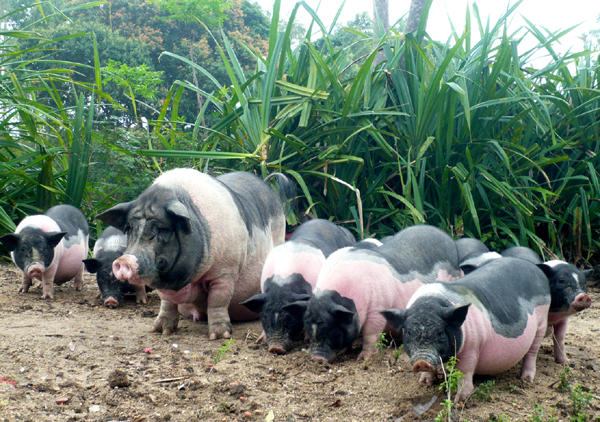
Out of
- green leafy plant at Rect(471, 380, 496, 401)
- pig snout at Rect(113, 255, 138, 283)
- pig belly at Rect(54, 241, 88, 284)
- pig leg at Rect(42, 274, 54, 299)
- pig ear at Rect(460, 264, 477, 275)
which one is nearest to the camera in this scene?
green leafy plant at Rect(471, 380, 496, 401)

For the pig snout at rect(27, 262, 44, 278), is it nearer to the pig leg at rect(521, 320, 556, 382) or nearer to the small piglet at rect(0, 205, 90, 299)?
the small piglet at rect(0, 205, 90, 299)

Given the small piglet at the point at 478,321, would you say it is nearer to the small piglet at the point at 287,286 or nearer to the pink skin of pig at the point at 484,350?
the pink skin of pig at the point at 484,350

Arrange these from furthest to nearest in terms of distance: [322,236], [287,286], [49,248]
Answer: [49,248], [322,236], [287,286]

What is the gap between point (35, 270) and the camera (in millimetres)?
5020

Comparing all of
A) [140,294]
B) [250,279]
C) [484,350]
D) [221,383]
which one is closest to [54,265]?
[140,294]

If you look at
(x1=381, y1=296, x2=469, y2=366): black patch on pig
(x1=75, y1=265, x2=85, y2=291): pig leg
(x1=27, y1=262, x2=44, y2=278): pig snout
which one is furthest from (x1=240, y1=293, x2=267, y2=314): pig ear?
(x1=75, y1=265, x2=85, y2=291): pig leg

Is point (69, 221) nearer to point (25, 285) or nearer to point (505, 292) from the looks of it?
point (25, 285)

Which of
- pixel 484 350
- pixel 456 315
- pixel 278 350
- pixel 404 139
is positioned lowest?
pixel 278 350

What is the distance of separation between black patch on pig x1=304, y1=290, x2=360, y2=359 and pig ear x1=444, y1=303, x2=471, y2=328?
0.84 metres

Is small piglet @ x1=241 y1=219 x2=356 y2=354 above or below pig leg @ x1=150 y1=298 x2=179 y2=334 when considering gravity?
above

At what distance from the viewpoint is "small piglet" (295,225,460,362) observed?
3.47 metres

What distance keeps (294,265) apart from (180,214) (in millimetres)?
985

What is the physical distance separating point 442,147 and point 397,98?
1014 mm

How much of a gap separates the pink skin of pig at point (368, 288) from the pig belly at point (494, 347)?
2.52 ft
